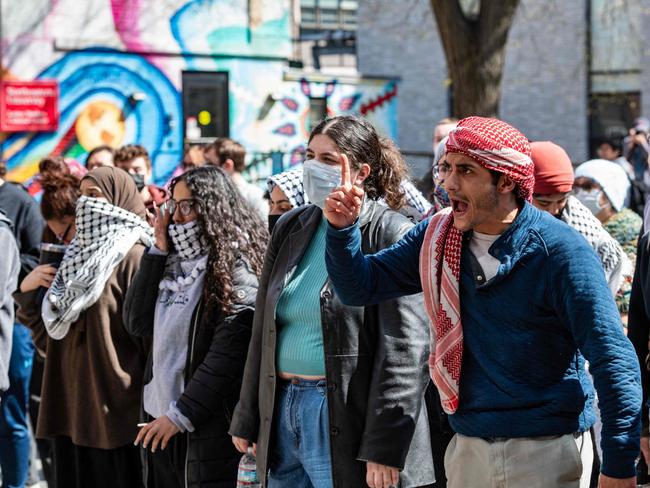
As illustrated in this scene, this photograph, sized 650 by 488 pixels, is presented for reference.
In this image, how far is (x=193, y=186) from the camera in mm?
4609

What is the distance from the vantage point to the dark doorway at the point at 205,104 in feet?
57.3

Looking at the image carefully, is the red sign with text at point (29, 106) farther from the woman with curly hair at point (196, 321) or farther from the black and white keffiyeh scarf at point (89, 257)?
the woman with curly hair at point (196, 321)

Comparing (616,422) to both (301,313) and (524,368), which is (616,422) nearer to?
(524,368)

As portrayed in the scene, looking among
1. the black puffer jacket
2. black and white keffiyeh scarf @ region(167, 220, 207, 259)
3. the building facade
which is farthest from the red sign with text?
the black puffer jacket

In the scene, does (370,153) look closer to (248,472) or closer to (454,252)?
(454,252)

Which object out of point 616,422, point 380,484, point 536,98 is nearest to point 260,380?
point 380,484

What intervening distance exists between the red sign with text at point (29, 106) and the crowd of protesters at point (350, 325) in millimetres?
10448

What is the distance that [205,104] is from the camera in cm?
1767

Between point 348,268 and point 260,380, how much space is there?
81 cm

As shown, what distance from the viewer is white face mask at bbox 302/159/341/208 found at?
3.58 meters

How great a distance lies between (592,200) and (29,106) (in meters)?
11.8

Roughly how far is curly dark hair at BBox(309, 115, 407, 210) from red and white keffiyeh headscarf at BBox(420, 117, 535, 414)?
55cm

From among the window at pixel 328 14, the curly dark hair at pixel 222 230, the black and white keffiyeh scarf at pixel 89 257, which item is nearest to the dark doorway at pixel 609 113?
the window at pixel 328 14

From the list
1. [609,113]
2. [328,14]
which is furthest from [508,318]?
[328,14]
